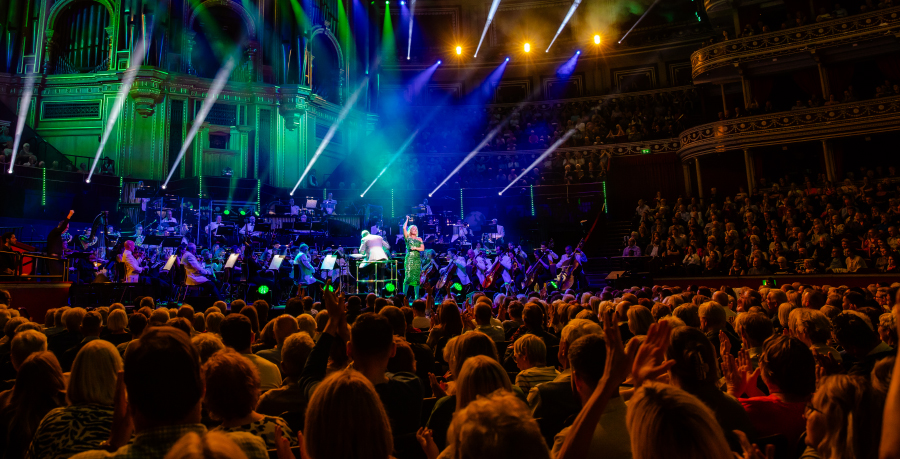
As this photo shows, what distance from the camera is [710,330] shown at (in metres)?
4.59

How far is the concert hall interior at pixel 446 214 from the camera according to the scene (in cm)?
220

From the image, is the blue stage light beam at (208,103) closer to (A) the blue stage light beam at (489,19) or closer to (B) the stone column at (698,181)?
(A) the blue stage light beam at (489,19)

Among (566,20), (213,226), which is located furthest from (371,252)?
(566,20)

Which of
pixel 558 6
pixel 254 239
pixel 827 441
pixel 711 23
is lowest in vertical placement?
pixel 827 441

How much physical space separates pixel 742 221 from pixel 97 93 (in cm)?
2122

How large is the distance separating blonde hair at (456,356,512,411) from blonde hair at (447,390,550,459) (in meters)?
0.92

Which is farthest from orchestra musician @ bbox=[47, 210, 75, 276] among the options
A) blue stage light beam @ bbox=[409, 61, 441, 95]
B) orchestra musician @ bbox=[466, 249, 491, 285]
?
blue stage light beam @ bbox=[409, 61, 441, 95]

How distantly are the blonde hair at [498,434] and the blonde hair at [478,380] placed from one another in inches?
36.1

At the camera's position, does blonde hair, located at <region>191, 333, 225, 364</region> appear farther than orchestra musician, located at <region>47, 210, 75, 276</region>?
No

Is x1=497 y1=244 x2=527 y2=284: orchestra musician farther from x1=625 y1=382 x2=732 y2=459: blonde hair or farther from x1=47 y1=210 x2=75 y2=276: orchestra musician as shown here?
x1=625 y1=382 x2=732 y2=459: blonde hair

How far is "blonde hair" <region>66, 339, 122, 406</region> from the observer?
2434 mm

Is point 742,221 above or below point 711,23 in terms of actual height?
below

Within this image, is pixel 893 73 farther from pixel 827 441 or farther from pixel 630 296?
pixel 827 441

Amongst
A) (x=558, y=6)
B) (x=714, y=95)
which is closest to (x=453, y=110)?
(x=558, y=6)
